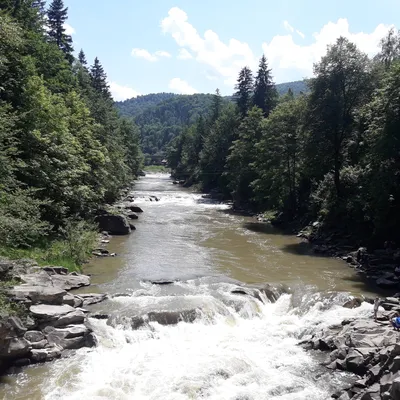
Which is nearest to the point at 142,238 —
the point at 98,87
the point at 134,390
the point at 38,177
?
the point at 38,177

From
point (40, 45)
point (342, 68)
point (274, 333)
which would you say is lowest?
point (274, 333)

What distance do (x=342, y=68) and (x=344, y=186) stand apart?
9.85m

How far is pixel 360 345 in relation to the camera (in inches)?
541

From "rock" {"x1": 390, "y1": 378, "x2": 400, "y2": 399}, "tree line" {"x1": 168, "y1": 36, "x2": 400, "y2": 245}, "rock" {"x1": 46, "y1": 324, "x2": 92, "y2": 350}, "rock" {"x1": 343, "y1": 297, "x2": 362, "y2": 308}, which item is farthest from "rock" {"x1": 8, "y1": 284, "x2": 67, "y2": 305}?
"tree line" {"x1": 168, "y1": 36, "x2": 400, "y2": 245}

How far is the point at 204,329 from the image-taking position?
1638 centimetres

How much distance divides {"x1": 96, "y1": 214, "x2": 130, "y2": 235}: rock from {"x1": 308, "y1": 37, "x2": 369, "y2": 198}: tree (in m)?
17.1

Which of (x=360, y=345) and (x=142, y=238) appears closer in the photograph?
(x=360, y=345)

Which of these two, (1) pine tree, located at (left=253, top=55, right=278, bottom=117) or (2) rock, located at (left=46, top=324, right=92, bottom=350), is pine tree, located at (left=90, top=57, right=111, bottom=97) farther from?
(2) rock, located at (left=46, top=324, right=92, bottom=350)

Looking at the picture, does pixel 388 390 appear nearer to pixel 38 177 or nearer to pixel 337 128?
pixel 38 177

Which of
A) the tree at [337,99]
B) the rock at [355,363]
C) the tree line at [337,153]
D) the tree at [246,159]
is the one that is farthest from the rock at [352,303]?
the tree at [246,159]

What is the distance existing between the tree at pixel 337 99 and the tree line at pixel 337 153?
0.08m

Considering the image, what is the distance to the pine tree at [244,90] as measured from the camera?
74369mm

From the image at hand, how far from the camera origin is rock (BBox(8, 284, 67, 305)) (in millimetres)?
14461

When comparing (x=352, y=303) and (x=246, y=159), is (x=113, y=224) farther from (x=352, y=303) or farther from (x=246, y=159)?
(x=246, y=159)
